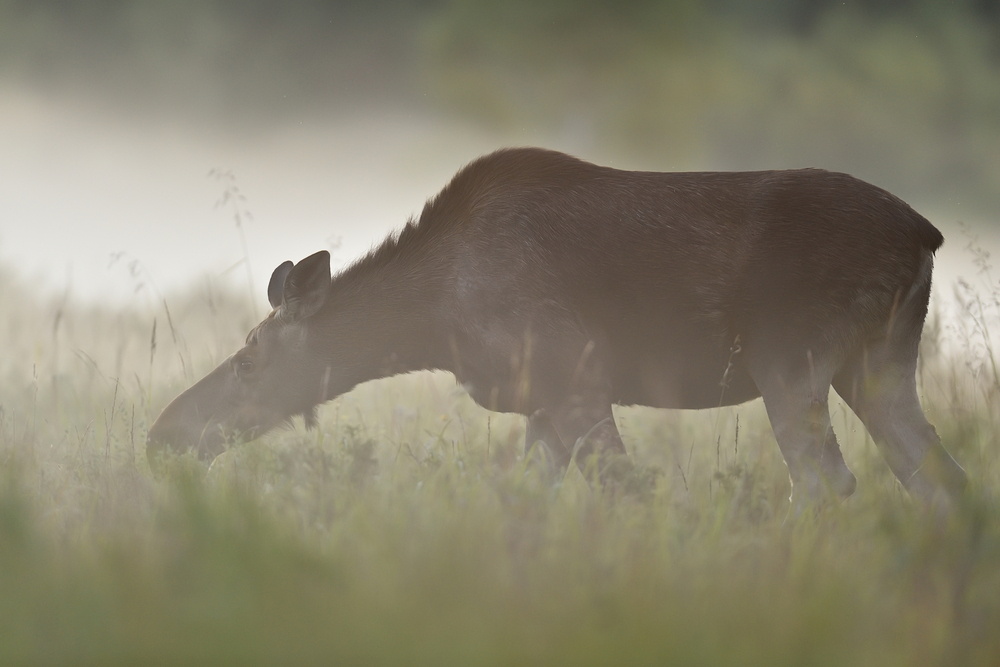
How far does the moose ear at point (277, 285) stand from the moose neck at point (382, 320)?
38 centimetres

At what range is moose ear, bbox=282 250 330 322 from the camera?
5090mm

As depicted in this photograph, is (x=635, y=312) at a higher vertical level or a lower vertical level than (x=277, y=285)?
lower

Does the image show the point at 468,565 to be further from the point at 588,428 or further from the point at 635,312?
the point at 635,312

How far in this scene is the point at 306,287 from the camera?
5.20 m

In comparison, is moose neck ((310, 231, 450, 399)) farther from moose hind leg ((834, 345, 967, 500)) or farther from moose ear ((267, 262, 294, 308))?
moose hind leg ((834, 345, 967, 500))

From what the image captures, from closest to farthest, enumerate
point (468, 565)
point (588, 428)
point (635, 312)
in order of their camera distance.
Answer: point (468, 565) < point (588, 428) < point (635, 312)

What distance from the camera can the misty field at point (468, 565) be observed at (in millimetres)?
2328

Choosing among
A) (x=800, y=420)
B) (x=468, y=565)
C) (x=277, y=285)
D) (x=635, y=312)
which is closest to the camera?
(x=468, y=565)

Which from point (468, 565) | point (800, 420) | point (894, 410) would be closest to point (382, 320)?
point (800, 420)

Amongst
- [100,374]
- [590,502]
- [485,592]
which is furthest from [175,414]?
[485,592]

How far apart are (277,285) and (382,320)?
0.80 metres

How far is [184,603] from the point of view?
8.04 feet

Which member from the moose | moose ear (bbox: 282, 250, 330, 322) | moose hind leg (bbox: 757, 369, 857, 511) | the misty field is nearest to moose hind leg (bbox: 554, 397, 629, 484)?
the moose

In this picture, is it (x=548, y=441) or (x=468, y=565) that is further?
(x=548, y=441)
